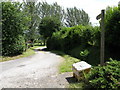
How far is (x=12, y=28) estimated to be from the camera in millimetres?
12375

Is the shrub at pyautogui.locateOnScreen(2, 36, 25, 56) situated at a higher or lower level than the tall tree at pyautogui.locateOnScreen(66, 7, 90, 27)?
lower

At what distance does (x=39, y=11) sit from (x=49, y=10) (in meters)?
4.43

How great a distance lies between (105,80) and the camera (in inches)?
114

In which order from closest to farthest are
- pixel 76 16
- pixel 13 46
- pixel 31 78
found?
pixel 31 78 → pixel 13 46 → pixel 76 16

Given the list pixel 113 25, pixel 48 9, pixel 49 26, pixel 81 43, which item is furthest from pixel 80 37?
pixel 48 9

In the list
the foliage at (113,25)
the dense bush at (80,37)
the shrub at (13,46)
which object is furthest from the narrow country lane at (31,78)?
the shrub at (13,46)

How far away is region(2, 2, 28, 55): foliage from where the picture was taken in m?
11.8

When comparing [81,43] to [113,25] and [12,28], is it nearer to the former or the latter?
[113,25]

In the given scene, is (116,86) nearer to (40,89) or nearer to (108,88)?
(108,88)

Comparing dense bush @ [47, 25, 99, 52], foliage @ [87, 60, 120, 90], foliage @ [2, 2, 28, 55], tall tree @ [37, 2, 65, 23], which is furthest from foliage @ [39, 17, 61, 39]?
foliage @ [87, 60, 120, 90]

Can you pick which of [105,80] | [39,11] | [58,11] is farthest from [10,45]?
[58,11]

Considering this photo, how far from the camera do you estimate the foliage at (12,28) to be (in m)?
11.8

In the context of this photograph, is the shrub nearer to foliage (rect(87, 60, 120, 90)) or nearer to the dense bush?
the dense bush

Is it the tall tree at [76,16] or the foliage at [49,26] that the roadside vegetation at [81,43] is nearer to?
the foliage at [49,26]
